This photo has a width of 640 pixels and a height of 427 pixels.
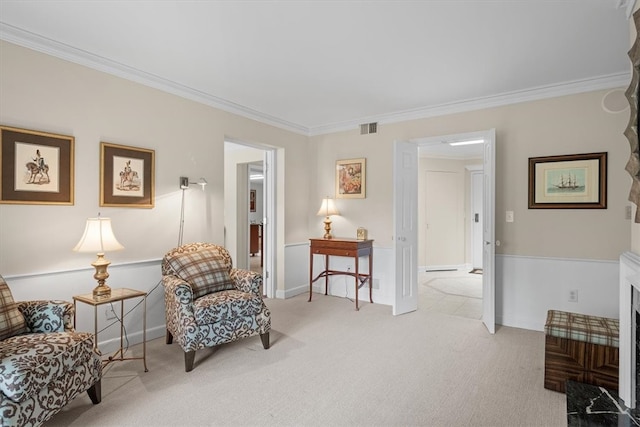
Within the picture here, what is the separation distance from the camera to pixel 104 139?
3.00 meters

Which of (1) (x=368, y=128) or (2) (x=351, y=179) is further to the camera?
(2) (x=351, y=179)

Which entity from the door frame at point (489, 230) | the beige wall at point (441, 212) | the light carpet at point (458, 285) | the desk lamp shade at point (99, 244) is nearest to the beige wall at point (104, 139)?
the desk lamp shade at point (99, 244)

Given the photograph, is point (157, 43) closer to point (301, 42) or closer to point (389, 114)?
point (301, 42)

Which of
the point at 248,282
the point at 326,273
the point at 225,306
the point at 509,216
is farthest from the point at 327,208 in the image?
the point at 225,306

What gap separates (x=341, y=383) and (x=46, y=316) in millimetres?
2025

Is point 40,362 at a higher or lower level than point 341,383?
higher

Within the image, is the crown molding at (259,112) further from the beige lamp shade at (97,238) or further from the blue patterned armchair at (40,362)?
the blue patterned armchair at (40,362)

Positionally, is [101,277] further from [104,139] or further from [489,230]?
[489,230]

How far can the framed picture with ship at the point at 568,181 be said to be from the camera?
11.0 ft

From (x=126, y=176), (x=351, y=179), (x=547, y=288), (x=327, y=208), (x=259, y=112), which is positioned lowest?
(x=547, y=288)

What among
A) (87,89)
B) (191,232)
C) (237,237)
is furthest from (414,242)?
(87,89)

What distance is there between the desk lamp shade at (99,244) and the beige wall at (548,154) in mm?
3293

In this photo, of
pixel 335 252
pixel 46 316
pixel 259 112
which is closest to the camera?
pixel 46 316

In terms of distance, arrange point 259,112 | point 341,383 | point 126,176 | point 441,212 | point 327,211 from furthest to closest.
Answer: point 441,212 → point 327,211 → point 259,112 → point 126,176 → point 341,383
